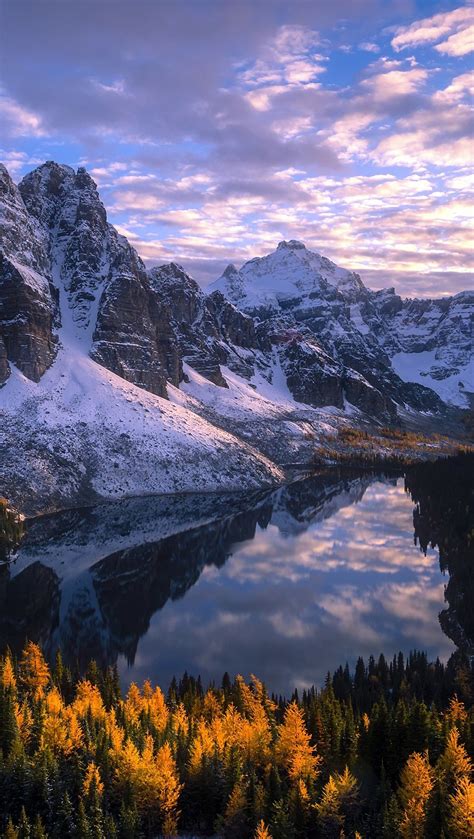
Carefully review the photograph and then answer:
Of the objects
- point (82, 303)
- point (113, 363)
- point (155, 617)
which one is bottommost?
point (155, 617)

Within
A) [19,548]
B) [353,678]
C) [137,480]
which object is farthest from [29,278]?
[353,678]

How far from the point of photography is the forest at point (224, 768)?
36781 mm

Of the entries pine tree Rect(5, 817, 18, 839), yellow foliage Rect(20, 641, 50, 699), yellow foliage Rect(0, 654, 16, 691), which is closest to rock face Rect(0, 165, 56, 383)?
yellow foliage Rect(20, 641, 50, 699)

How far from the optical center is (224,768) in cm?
4028

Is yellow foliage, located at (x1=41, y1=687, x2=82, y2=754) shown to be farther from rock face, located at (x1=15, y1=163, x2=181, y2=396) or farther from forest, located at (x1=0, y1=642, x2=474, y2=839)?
rock face, located at (x1=15, y1=163, x2=181, y2=396)

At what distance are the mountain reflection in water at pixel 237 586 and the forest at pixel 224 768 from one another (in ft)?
44.1

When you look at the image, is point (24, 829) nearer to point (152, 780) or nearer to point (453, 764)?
point (152, 780)

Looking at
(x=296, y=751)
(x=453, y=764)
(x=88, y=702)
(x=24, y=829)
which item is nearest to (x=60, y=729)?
(x=88, y=702)

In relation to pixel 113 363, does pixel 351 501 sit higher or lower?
lower

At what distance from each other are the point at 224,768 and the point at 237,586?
4918 centimetres

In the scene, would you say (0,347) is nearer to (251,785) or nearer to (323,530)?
(323,530)

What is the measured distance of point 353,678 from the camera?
61.2 meters

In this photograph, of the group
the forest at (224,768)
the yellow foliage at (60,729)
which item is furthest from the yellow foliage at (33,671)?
the yellow foliage at (60,729)

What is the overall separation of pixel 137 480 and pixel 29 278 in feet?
212
